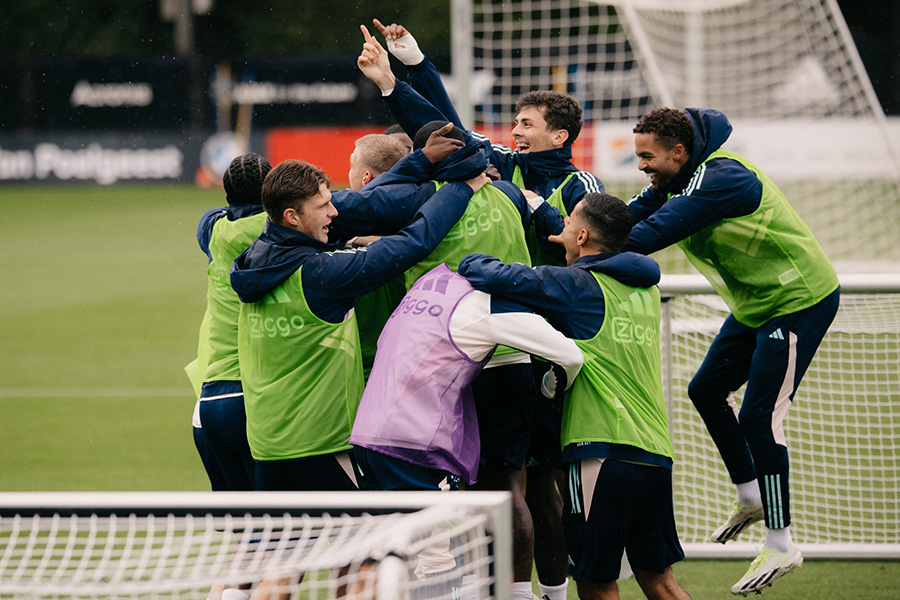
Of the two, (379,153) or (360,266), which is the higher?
(379,153)

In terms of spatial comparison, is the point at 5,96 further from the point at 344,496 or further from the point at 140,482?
the point at 344,496

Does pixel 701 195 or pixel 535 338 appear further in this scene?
pixel 701 195

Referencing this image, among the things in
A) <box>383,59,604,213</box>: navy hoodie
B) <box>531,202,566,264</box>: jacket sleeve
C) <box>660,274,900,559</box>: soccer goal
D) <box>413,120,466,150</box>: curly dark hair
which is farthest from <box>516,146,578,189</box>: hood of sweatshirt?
<box>660,274,900,559</box>: soccer goal

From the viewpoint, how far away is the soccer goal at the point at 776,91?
9531mm

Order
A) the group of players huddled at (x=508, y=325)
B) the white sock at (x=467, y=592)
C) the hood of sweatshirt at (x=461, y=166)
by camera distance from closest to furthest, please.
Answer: the white sock at (x=467, y=592) → the group of players huddled at (x=508, y=325) → the hood of sweatshirt at (x=461, y=166)

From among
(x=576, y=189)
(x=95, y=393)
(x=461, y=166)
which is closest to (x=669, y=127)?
(x=576, y=189)

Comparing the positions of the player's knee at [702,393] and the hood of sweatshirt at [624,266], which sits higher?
the hood of sweatshirt at [624,266]

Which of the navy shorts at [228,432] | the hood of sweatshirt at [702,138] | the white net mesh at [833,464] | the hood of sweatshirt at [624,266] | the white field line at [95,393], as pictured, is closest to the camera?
the hood of sweatshirt at [624,266]

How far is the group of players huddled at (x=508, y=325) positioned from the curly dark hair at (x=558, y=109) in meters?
0.01

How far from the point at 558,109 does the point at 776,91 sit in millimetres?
10943

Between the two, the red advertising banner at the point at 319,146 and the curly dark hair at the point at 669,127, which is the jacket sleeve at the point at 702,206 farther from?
the red advertising banner at the point at 319,146

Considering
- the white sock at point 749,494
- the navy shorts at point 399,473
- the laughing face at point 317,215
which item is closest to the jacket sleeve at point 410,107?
the laughing face at point 317,215

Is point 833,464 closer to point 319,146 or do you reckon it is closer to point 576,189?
point 576,189

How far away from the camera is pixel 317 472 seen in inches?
161
